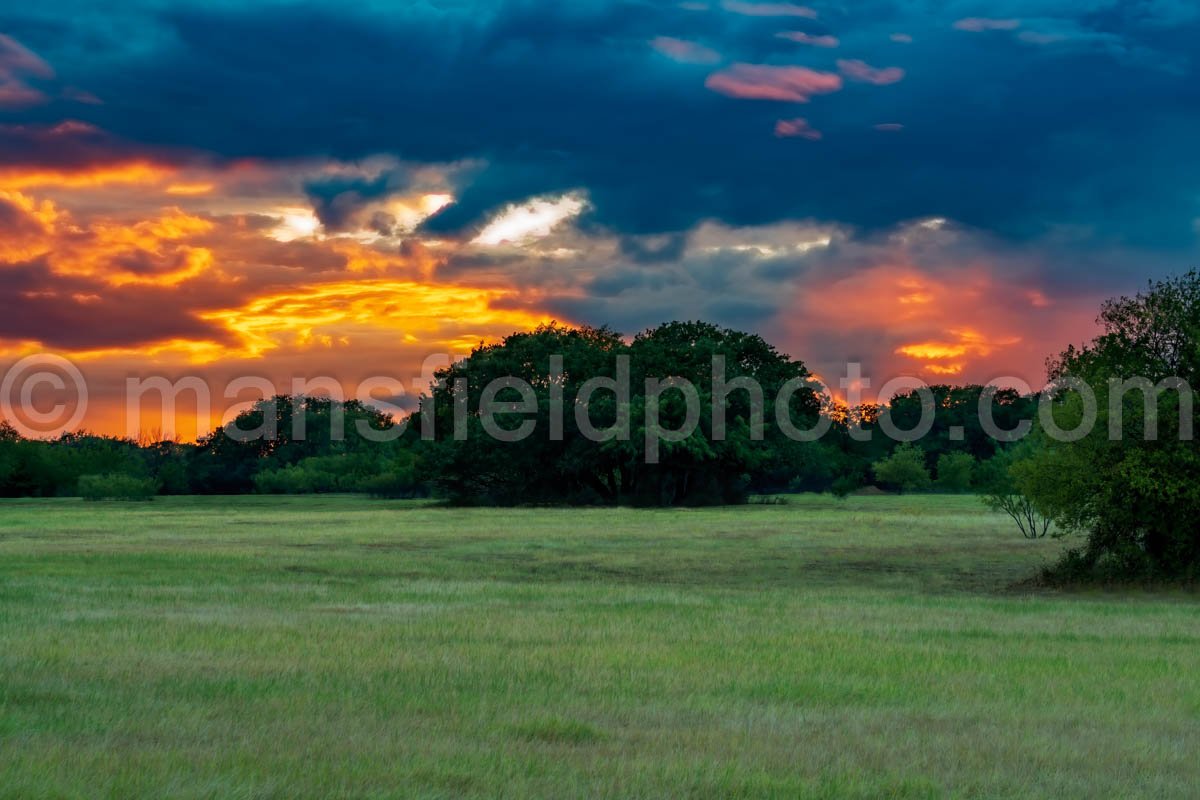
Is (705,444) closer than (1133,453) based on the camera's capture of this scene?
No

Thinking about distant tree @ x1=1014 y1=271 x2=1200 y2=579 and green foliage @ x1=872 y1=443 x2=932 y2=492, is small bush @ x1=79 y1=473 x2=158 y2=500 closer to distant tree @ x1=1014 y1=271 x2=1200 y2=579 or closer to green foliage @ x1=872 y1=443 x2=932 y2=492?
green foliage @ x1=872 y1=443 x2=932 y2=492

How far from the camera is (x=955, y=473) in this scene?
155 m

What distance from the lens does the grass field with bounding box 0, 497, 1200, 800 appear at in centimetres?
1095

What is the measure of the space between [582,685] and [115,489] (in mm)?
117561

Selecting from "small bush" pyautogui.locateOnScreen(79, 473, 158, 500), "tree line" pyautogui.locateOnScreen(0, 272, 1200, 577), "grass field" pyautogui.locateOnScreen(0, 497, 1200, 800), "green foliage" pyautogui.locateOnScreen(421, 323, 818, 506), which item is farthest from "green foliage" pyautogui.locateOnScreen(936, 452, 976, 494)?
"grass field" pyautogui.locateOnScreen(0, 497, 1200, 800)

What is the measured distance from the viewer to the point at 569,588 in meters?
30.2

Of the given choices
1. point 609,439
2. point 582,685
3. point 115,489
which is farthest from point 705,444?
point 582,685

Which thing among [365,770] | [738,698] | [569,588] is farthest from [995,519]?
[365,770]

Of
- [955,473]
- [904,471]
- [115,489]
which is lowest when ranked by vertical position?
[115,489]

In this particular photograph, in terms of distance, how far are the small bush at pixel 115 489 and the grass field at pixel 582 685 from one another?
9461 centimetres

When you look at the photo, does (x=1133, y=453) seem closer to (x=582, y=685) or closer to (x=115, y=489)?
(x=582, y=685)

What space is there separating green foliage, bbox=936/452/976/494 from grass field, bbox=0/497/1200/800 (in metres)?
122

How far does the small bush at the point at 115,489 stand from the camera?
124m

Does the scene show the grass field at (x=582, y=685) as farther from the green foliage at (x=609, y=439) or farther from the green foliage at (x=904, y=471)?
the green foliage at (x=904, y=471)
